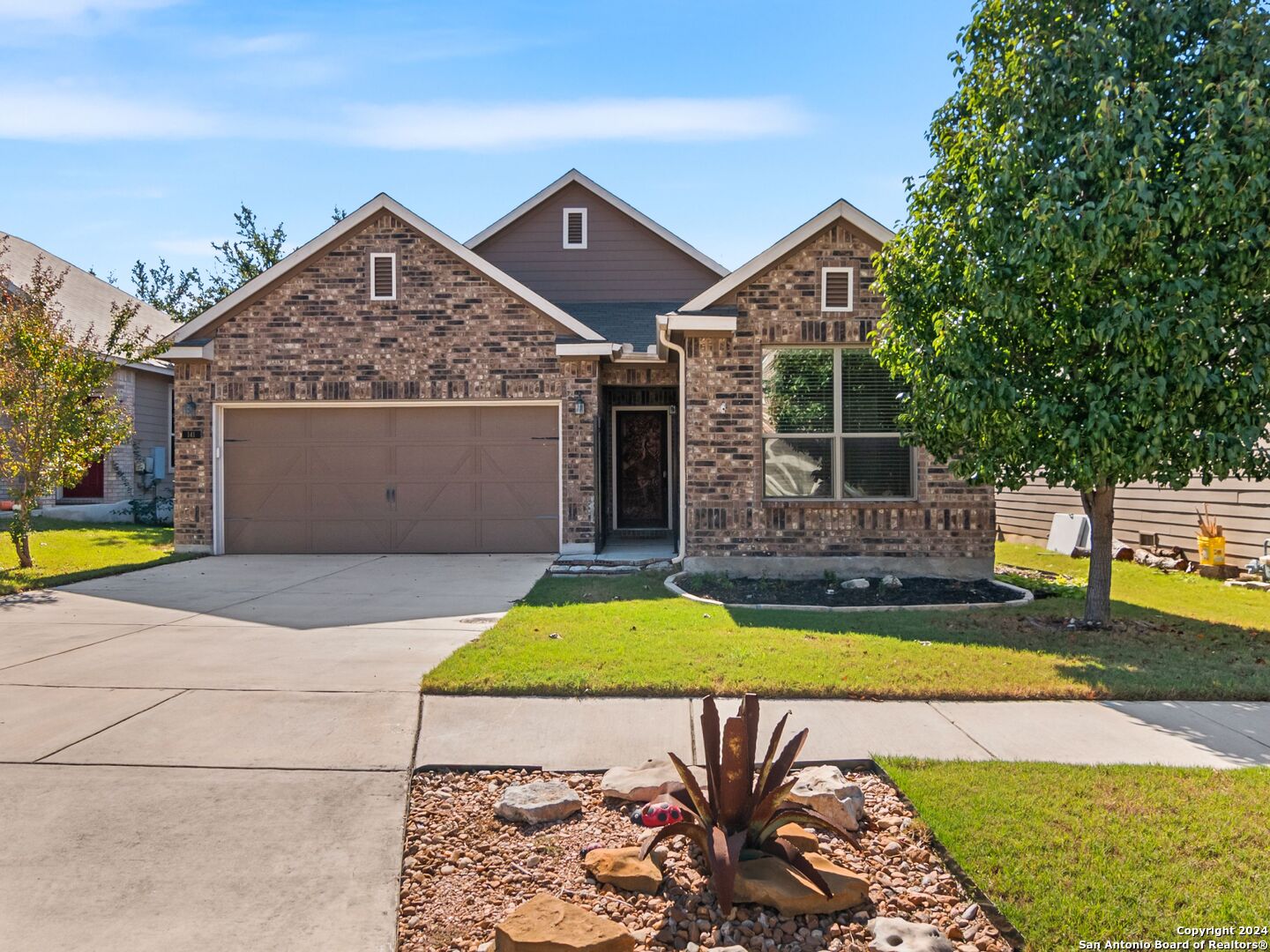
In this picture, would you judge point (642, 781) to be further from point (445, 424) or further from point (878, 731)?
point (445, 424)

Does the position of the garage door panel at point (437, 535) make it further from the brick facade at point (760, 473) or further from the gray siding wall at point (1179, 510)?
the gray siding wall at point (1179, 510)

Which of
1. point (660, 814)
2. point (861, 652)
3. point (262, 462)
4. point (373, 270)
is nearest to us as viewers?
point (660, 814)

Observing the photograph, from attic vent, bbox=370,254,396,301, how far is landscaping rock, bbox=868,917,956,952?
11.8 metres

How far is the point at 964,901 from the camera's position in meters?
3.15

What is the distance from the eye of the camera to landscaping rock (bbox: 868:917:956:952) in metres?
2.80

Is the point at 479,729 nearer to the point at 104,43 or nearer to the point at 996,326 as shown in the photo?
the point at 996,326

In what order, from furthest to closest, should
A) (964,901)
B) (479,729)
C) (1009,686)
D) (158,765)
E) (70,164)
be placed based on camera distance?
(70,164) < (1009,686) < (479,729) < (158,765) < (964,901)

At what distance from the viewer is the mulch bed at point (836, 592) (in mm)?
9461

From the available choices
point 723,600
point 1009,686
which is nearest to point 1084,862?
A: point 1009,686

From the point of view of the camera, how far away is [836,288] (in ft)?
36.6

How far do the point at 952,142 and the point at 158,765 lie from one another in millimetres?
7969

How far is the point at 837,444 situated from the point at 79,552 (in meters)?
11.6

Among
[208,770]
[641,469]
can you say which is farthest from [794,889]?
[641,469]

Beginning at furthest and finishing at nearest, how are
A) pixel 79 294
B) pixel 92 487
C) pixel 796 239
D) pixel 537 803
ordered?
pixel 79 294, pixel 92 487, pixel 796 239, pixel 537 803
